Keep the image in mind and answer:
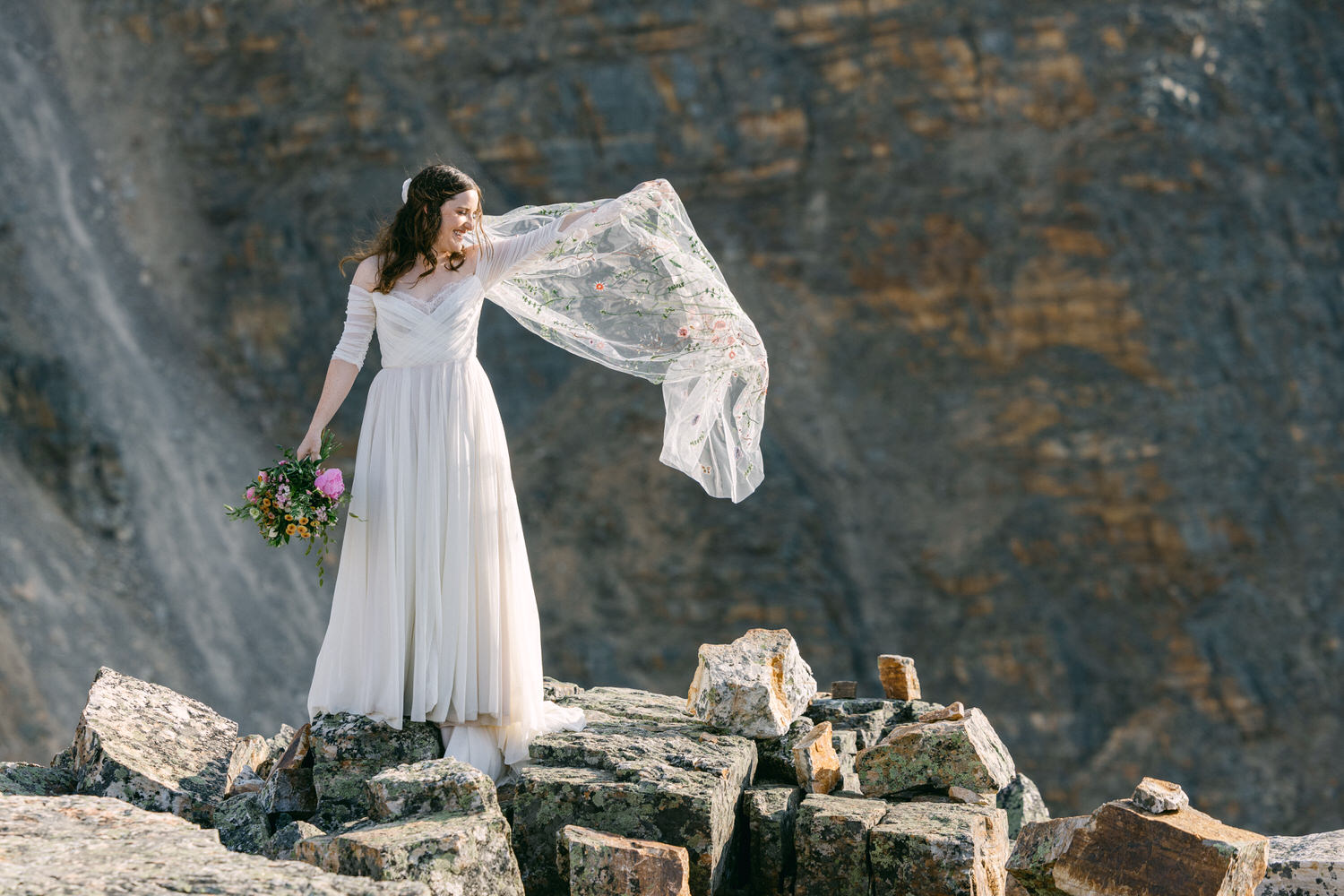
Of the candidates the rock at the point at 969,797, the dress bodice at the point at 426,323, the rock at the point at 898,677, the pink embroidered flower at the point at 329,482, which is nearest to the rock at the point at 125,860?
the pink embroidered flower at the point at 329,482

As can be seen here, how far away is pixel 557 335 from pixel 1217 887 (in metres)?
3.13

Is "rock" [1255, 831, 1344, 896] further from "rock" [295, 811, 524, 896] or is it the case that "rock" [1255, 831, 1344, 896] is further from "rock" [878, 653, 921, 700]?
"rock" [295, 811, 524, 896]

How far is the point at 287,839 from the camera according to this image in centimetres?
378

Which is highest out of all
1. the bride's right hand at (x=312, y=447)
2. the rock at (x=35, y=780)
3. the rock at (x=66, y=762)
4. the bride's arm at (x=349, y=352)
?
the bride's arm at (x=349, y=352)

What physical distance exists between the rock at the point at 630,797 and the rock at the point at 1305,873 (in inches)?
67.3

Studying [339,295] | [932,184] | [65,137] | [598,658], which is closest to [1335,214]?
[932,184]

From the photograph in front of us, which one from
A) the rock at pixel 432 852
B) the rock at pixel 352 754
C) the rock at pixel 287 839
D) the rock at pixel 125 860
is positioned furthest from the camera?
the rock at pixel 352 754

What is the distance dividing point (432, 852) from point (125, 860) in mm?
744

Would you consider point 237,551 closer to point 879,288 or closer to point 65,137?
point 65,137

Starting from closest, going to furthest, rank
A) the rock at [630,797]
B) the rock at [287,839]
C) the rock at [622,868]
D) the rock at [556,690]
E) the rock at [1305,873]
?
the rock at [622,868] < the rock at [287,839] < the rock at [1305,873] < the rock at [630,797] < the rock at [556,690]

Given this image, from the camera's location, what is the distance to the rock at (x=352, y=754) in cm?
417

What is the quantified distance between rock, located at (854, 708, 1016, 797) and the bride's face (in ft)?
7.95

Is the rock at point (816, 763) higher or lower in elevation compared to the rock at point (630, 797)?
lower

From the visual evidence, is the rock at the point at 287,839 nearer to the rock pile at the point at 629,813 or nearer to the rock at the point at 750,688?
the rock pile at the point at 629,813
